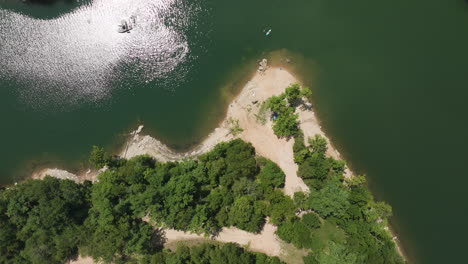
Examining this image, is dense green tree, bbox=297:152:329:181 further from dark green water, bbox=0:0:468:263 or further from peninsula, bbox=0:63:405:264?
dark green water, bbox=0:0:468:263

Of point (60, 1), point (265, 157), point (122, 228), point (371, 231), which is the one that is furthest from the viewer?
point (60, 1)

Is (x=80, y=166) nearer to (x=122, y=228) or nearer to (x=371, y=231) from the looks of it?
(x=122, y=228)

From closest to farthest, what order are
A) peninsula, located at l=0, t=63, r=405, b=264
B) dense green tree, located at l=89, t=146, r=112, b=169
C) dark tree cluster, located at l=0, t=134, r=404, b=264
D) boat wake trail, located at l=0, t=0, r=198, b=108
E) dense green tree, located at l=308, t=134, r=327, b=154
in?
dark tree cluster, located at l=0, t=134, r=404, b=264 < peninsula, located at l=0, t=63, r=405, b=264 < dense green tree, located at l=89, t=146, r=112, b=169 < dense green tree, located at l=308, t=134, r=327, b=154 < boat wake trail, located at l=0, t=0, r=198, b=108

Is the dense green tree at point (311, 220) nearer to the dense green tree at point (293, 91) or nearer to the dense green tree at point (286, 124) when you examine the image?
the dense green tree at point (286, 124)

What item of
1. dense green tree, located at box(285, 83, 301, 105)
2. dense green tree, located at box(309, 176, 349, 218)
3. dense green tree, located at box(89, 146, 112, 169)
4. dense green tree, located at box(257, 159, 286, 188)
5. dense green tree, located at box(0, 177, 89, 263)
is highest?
dense green tree, located at box(285, 83, 301, 105)

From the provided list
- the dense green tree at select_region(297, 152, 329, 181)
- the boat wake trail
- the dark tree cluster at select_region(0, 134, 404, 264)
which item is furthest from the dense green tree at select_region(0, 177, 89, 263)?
the dense green tree at select_region(297, 152, 329, 181)

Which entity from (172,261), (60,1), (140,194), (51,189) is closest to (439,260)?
(172,261)

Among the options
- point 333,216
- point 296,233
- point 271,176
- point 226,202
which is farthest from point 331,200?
point 226,202

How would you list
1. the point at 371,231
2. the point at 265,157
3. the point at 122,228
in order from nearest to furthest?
the point at 122,228
the point at 371,231
the point at 265,157
